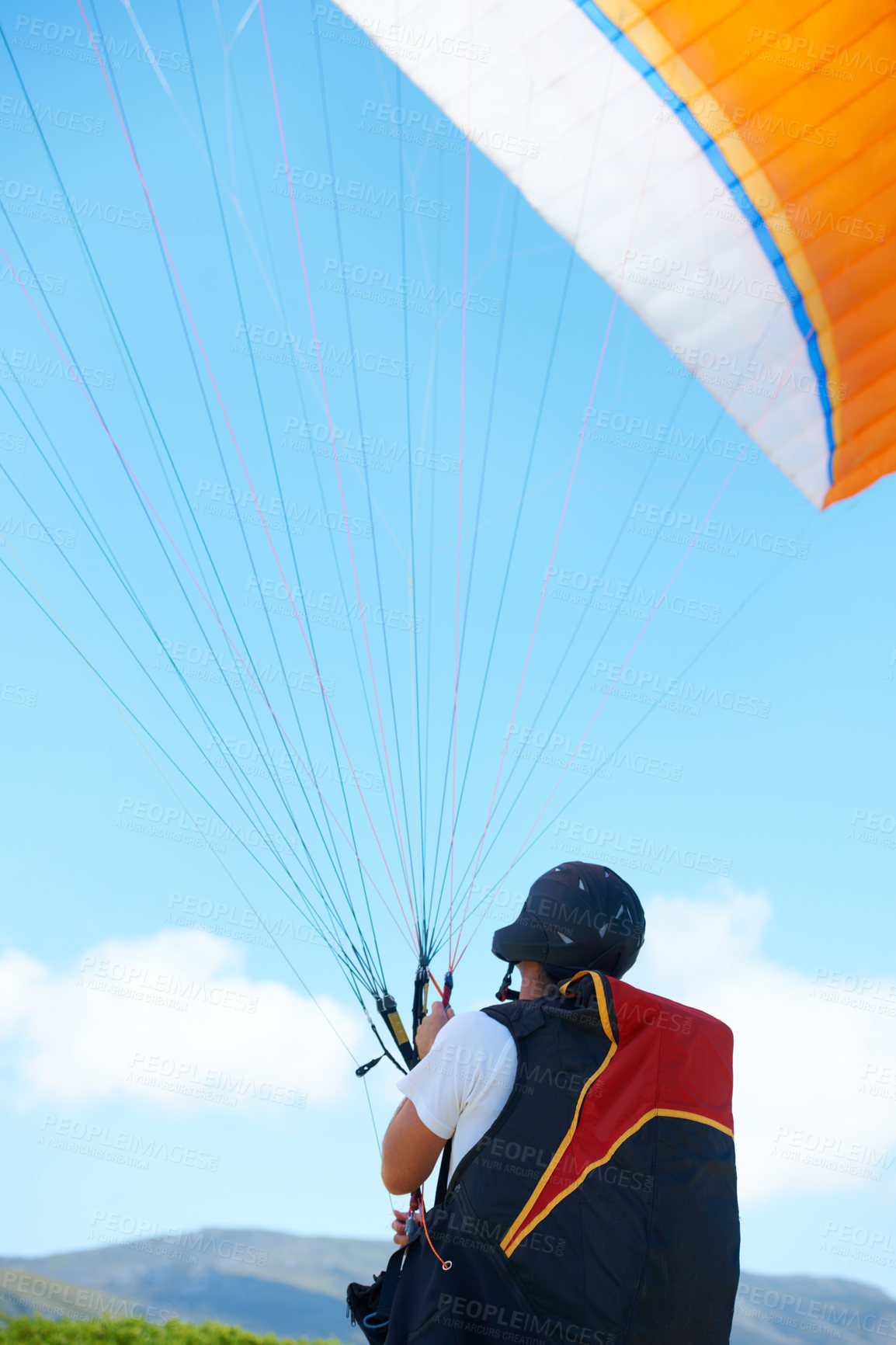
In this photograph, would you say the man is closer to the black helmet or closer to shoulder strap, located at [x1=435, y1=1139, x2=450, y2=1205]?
shoulder strap, located at [x1=435, y1=1139, x2=450, y2=1205]

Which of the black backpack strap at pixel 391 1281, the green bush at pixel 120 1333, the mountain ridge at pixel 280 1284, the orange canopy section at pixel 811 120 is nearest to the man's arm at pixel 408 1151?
the black backpack strap at pixel 391 1281

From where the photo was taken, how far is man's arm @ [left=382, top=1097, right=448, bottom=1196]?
5.13ft

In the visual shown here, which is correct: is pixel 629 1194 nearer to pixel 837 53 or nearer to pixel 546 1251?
pixel 546 1251

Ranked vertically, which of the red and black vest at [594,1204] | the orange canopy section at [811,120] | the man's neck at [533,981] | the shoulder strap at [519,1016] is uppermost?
the orange canopy section at [811,120]

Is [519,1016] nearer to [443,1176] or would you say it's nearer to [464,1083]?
[464,1083]

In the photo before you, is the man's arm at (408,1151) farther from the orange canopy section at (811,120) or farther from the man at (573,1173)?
the orange canopy section at (811,120)

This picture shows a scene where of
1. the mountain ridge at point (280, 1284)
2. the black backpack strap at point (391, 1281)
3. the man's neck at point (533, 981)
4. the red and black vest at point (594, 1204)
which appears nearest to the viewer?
the red and black vest at point (594, 1204)

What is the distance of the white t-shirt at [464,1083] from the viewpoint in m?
1.51

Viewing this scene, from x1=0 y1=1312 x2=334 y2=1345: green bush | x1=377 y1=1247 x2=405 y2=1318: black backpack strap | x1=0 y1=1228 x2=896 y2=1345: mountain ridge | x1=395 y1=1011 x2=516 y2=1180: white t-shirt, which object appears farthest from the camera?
x1=0 y1=1228 x2=896 y2=1345: mountain ridge

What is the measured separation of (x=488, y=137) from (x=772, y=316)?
1.83 metres

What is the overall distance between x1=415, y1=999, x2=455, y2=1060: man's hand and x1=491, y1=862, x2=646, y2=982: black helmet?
36 centimetres

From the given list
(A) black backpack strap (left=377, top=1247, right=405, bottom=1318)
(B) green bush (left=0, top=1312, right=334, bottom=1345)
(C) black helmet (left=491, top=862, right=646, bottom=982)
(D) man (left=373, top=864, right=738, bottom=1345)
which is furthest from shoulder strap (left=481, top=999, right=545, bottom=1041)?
(B) green bush (left=0, top=1312, right=334, bottom=1345)

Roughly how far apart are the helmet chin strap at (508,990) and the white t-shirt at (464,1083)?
0.32 meters

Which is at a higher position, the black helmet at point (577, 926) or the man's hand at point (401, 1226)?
the black helmet at point (577, 926)
